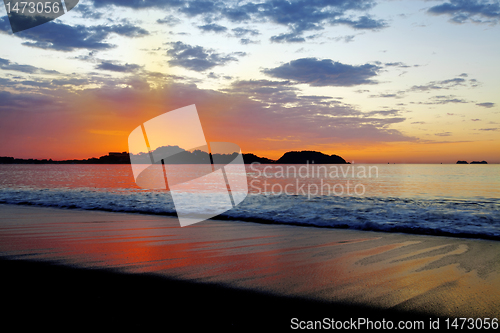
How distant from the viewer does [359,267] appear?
396 cm

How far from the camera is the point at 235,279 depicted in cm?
342

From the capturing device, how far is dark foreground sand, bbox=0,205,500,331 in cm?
254

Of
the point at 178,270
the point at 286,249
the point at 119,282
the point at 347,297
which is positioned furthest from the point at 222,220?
the point at 347,297

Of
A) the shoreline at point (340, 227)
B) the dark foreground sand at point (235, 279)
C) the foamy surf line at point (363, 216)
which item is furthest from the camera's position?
the foamy surf line at point (363, 216)

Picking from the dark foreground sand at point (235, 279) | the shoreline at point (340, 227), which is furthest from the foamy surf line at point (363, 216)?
the dark foreground sand at point (235, 279)

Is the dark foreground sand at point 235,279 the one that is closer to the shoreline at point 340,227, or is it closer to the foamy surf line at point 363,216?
the shoreline at point 340,227

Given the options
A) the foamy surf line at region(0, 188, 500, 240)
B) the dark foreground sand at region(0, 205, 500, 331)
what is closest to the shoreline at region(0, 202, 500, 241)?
the foamy surf line at region(0, 188, 500, 240)

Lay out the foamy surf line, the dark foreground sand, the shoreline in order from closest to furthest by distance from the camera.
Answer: the dark foreground sand → the shoreline → the foamy surf line

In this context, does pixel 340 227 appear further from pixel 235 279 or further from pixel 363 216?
pixel 235 279

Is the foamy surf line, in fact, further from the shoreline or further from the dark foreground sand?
the dark foreground sand

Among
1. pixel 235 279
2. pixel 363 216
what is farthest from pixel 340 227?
pixel 235 279

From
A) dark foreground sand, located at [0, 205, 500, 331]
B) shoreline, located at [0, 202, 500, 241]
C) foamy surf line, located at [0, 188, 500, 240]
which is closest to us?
dark foreground sand, located at [0, 205, 500, 331]

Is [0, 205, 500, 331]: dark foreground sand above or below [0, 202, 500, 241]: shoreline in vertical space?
above

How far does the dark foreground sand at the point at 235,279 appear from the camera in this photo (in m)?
2.54
